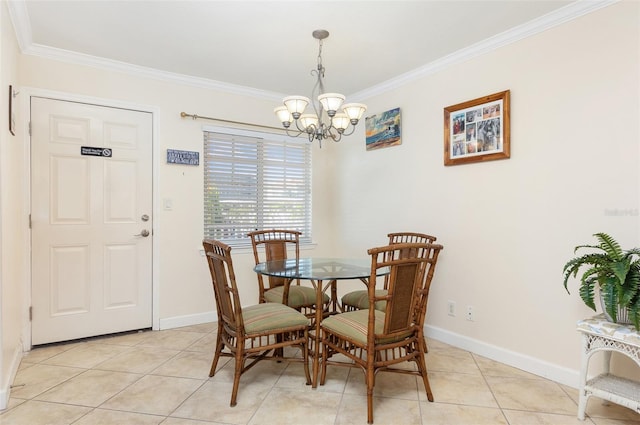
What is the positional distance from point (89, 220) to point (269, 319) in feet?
6.47

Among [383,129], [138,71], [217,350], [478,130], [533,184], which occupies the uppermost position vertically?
[138,71]

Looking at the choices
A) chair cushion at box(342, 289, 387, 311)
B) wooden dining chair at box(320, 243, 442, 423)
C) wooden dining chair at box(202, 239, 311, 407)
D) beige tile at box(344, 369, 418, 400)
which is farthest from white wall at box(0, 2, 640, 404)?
wooden dining chair at box(202, 239, 311, 407)

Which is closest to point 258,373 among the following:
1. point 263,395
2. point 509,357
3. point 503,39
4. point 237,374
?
point 263,395

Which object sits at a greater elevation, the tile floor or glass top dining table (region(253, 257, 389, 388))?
glass top dining table (region(253, 257, 389, 388))

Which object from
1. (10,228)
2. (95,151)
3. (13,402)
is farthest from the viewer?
(95,151)

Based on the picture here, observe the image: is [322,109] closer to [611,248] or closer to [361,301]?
[361,301]

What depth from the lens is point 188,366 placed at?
258 centimetres

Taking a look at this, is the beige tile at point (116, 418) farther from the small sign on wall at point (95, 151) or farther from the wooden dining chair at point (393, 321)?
the small sign on wall at point (95, 151)

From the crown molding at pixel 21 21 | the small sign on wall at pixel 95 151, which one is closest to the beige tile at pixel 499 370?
the small sign on wall at pixel 95 151

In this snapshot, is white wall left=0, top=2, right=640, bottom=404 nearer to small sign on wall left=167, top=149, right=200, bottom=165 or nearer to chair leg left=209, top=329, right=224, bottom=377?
small sign on wall left=167, top=149, right=200, bottom=165

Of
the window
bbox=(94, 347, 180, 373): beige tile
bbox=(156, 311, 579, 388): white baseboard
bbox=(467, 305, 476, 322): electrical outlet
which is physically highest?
the window

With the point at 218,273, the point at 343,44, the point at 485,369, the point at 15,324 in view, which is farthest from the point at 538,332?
the point at 15,324

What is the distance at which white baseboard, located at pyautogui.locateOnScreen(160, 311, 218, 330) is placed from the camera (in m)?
3.40

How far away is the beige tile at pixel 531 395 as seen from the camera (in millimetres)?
2040
